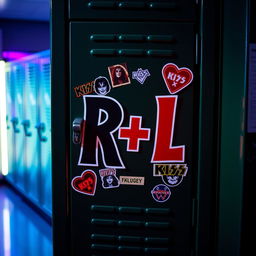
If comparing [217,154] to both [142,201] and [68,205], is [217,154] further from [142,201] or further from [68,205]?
[68,205]

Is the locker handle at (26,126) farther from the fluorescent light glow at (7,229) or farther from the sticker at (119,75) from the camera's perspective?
the sticker at (119,75)

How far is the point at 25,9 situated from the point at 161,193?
19.7ft

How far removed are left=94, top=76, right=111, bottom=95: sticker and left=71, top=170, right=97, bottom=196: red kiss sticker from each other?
282 mm

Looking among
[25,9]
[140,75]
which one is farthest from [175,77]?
[25,9]

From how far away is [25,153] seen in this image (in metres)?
4.42

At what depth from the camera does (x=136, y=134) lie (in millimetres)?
1293

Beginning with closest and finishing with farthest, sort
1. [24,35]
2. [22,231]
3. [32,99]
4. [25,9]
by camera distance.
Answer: [22,231] < [32,99] < [25,9] < [24,35]

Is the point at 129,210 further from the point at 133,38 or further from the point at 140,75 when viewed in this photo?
the point at 133,38

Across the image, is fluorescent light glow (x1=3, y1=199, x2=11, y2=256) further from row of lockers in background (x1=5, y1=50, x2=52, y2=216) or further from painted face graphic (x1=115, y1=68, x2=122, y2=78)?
painted face graphic (x1=115, y1=68, x2=122, y2=78)

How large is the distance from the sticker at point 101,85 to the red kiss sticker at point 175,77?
196mm

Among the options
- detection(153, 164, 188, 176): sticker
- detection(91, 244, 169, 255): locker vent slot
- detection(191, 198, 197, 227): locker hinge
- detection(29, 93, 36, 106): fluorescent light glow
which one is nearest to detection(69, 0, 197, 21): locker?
detection(153, 164, 188, 176): sticker

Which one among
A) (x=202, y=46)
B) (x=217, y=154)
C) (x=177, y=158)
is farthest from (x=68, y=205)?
(x=202, y=46)

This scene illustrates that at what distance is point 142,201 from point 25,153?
3345 mm

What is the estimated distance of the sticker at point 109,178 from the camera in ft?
4.31
